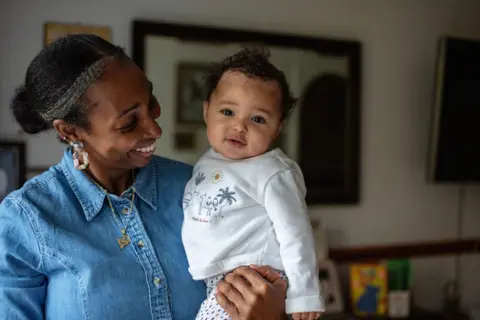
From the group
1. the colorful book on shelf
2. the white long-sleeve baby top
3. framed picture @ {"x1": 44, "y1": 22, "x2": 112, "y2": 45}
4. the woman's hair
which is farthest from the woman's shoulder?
the colorful book on shelf

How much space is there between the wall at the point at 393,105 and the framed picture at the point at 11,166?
997mm

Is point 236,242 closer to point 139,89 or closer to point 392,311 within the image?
point 139,89

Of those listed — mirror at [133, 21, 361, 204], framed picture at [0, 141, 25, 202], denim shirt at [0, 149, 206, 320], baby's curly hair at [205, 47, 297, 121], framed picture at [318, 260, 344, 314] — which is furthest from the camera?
framed picture at [318, 260, 344, 314]

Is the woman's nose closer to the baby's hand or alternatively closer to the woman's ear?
the woman's ear

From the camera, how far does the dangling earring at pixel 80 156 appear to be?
3.46 feet

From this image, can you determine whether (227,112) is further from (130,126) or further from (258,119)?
(130,126)

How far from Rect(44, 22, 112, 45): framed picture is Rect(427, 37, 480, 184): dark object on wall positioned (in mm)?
1745

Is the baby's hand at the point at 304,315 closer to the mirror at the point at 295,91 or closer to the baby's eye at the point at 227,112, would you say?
the baby's eye at the point at 227,112

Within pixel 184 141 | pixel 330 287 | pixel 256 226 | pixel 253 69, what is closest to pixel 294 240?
pixel 256 226

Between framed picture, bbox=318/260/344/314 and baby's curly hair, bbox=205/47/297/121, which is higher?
baby's curly hair, bbox=205/47/297/121

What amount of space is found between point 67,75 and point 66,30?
54.4 inches

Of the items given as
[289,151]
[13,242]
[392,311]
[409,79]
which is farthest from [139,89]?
[409,79]

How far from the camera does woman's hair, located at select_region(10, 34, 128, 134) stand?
96cm

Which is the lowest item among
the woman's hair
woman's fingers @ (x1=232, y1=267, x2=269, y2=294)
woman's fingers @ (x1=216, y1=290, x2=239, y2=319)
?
woman's fingers @ (x1=216, y1=290, x2=239, y2=319)
